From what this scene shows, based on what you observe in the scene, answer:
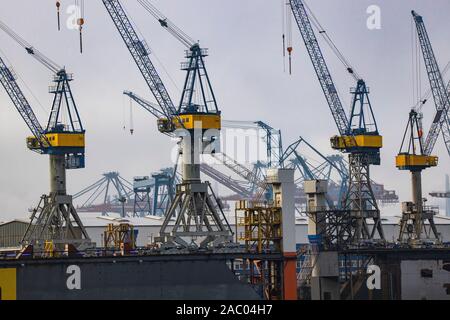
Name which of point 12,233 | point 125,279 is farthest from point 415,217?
point 125,279

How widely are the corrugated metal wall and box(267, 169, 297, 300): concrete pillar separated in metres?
45.7

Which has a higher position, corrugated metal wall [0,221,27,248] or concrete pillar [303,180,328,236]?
concrete pillar [303,180,328,236]

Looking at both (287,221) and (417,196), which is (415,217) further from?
(287,221)

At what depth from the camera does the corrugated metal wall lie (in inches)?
6841

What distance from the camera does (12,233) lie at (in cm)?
17475

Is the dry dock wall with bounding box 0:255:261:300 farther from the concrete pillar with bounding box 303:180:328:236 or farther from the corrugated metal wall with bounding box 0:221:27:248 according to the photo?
the corrugated metal wall with bounding box 0:221:27:248

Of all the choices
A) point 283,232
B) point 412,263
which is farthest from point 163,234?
point 412,263

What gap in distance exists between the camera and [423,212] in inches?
7264

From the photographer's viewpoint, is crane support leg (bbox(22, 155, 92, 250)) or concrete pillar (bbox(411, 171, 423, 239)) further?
concrete pillar (bbox(411, 171, 423, 239))

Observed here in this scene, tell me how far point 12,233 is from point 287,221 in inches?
1955

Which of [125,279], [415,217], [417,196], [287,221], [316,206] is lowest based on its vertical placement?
[125,279]
